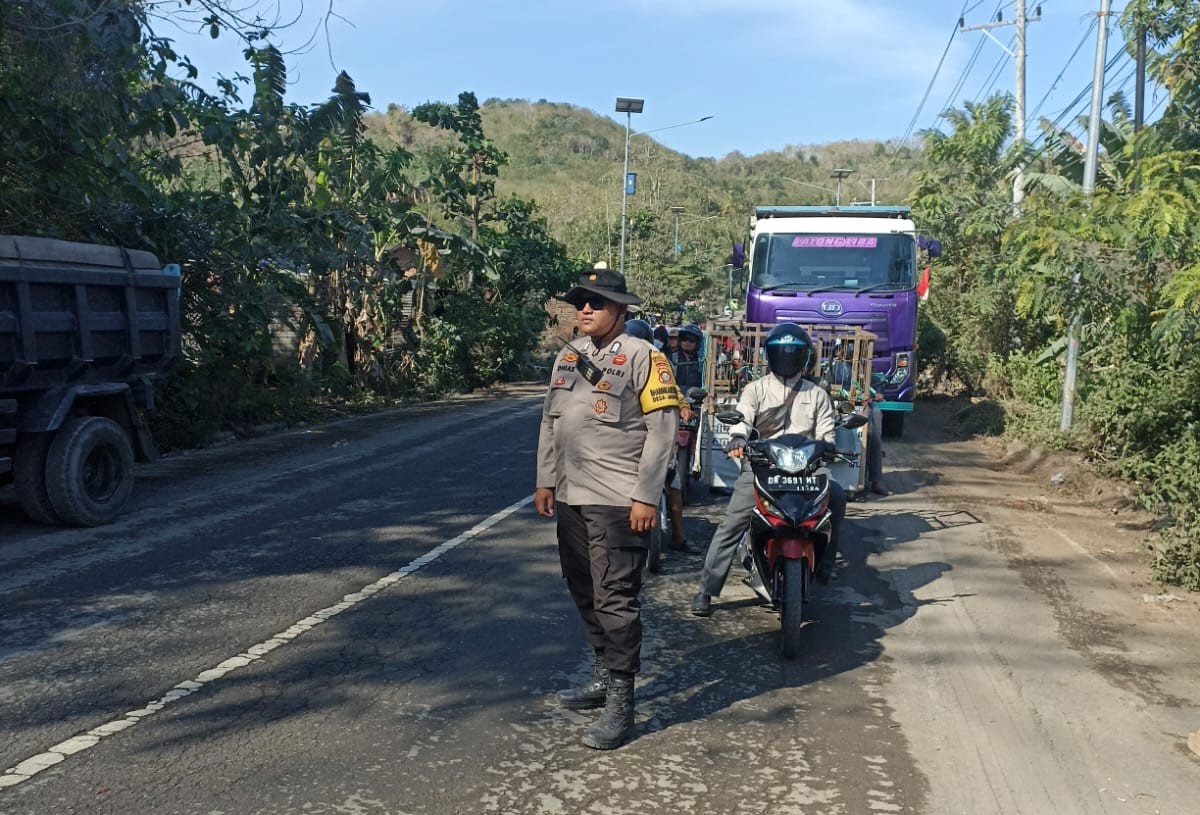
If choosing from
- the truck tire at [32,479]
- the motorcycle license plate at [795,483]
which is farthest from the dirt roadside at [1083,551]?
the truck tire at [32,479]

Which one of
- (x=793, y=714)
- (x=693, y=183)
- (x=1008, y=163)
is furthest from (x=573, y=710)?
(x=693, y=183)

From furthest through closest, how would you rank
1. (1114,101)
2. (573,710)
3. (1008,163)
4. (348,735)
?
(1008,163) < (1114,101) < (573,710) < (348,735)

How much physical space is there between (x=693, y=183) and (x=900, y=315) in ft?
262

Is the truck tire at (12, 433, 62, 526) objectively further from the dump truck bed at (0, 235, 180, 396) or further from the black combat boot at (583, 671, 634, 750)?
the black combat boot at (583, 671, 634, 750)

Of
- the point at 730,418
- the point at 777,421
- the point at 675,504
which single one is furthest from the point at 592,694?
the point at 675,504

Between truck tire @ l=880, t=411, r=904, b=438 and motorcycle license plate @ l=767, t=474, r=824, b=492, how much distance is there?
1038cm

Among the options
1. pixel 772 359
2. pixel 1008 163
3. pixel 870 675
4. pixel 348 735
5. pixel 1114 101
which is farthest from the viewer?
pixel 1008 163

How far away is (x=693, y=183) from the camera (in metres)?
91.8

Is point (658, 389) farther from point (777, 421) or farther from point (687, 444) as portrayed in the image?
point (687, 444)

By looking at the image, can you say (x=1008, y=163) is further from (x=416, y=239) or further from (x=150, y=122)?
(x=150, y=122)

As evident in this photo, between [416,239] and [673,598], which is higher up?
[416,239]

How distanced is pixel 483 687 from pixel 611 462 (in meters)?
1.30

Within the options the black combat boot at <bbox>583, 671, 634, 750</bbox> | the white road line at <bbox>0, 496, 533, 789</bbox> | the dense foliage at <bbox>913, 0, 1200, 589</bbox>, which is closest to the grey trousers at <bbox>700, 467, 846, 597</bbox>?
the black combat boot at <bbox>583, 671, 634, 750</bbox>

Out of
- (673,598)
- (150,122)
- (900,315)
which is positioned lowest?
(673,598)
